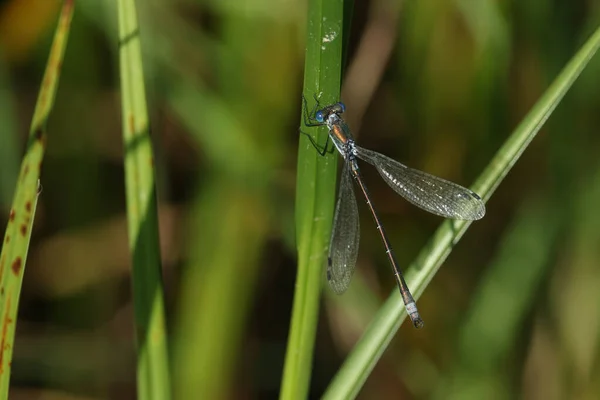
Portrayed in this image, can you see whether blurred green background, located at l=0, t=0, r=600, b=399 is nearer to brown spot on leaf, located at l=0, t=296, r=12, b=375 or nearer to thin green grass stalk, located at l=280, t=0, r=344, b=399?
thin green grass stalk, located at l=280, t=0, r=344, b=399

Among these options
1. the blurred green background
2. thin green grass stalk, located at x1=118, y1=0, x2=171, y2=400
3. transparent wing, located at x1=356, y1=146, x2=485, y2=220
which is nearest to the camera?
thin green grass stalk, located at x1=118, y1=0, x2=171, y2=400

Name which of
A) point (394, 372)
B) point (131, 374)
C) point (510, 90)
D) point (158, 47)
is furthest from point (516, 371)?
point (158, 47)

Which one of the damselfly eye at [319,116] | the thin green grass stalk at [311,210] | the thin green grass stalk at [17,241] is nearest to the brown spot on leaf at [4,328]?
the thin green grass stalk at [17,241]

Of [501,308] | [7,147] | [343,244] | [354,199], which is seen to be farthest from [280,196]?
[7,147]

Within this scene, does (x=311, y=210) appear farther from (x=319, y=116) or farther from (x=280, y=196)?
(x=280, y=196)

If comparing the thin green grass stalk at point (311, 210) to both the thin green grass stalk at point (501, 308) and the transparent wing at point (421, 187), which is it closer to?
the transparent wing at point (421, 187)

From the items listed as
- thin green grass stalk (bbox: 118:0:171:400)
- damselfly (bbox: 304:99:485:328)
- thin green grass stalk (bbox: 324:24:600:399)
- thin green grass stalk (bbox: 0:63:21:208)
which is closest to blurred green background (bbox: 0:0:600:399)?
thin green grass stalk (bbox: 0:63:21:208)
